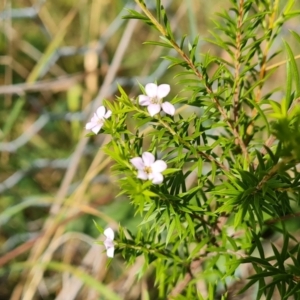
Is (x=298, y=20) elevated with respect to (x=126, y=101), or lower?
lower

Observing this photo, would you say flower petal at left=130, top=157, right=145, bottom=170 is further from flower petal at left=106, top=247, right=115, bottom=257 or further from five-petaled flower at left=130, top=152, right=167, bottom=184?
flower petal at left=106, top=247, right=115, bottom=257

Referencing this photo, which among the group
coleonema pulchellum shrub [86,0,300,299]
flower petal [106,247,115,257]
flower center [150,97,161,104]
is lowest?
flower petal [106,247,115,257]

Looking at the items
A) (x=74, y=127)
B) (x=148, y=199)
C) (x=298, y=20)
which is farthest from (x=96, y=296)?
(x=298, y=20)

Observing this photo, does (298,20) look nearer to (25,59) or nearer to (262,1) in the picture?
(25,59)

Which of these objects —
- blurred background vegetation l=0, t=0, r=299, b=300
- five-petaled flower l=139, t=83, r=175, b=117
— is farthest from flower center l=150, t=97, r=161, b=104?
blurred background vegetation l=0, t=0, r=299, b=300

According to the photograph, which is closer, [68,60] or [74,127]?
[74,127]

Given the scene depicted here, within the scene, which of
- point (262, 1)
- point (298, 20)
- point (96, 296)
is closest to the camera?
point (262, 1)

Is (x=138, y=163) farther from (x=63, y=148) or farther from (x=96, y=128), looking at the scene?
(x=63, y=148)
